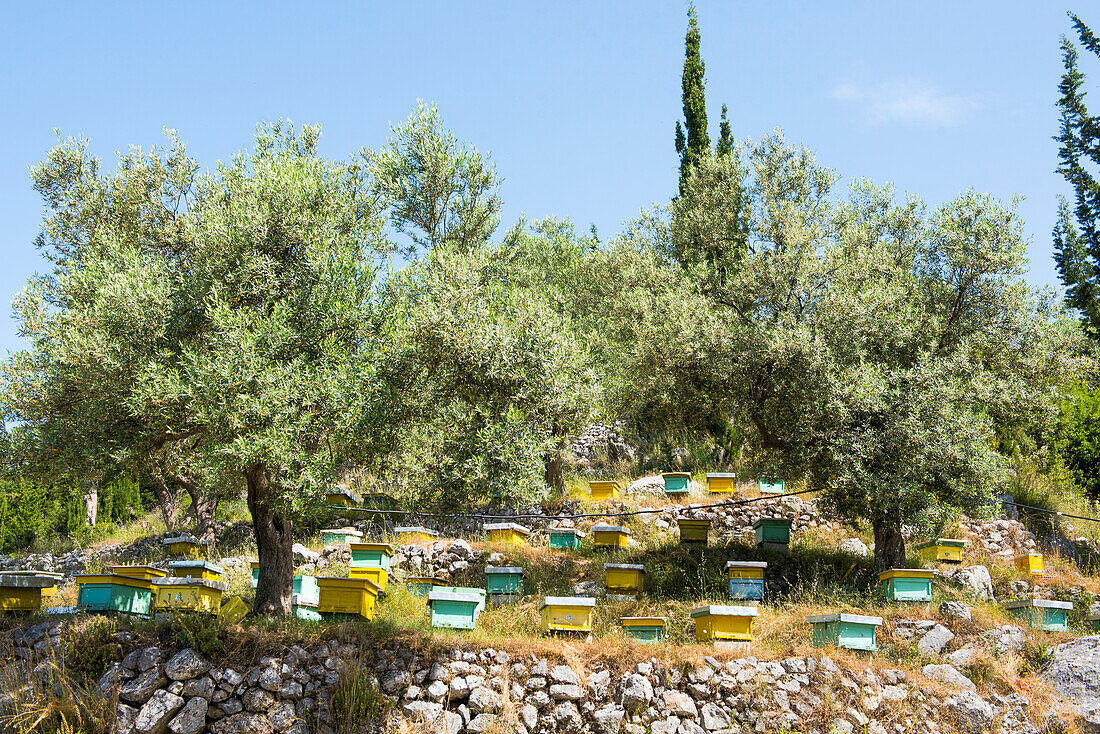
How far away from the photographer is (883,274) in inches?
777

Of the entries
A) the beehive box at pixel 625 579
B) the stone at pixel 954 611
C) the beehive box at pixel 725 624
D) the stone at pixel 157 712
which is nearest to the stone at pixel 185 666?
the stone at pixel 157 712

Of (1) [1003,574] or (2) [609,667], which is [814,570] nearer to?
(1) [1003,574]

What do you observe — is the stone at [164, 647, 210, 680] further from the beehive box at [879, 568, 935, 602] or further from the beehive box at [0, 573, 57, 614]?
the beehive box at [879, 568, 935, 602]

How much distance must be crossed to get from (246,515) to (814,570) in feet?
64.7

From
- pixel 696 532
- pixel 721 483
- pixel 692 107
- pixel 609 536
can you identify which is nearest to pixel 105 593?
pixel 609 536

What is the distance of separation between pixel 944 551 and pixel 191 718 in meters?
16.5

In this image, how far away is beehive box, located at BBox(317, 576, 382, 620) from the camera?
11.7 m

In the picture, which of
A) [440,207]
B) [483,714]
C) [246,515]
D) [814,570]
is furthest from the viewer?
[246,515]

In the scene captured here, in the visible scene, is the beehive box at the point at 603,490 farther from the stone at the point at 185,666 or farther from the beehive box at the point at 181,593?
the stone at the point at 185,666

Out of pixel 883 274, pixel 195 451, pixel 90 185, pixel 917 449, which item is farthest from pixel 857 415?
pixel 90 185

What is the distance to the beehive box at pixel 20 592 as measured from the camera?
1155 cm

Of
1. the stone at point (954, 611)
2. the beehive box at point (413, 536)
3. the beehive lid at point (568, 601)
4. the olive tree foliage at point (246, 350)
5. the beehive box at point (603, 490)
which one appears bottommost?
the stone at point (954, 611)

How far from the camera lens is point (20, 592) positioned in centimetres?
1158

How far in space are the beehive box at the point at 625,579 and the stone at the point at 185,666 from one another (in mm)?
7462
